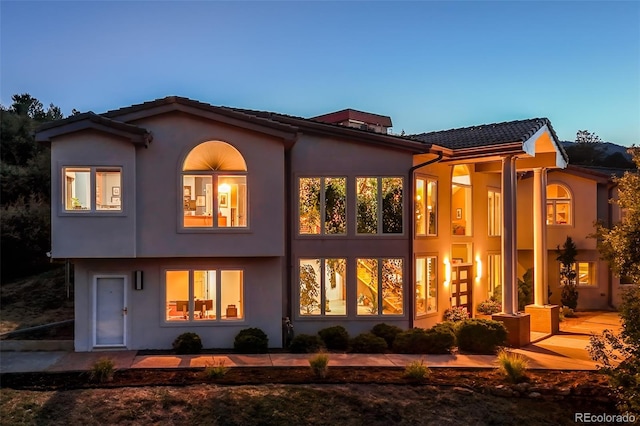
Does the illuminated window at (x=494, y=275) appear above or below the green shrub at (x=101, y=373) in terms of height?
above

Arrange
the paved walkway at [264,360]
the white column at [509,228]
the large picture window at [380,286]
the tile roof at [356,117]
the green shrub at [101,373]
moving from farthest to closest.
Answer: the tile roof at [356,117] → the large picture window at [380,286] → the white column at [509,228] → the paved walkway at [264,360] → the green shrub at [101,373]

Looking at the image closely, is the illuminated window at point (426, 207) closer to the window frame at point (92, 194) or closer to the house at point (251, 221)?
the house at point (251, 221)

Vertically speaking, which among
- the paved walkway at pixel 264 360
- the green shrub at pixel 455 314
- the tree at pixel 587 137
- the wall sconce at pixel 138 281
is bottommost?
the paved walkway at pixel 264 360

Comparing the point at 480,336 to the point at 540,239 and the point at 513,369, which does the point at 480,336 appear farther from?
the point at 540,239

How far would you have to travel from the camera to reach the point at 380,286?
50.9 feet

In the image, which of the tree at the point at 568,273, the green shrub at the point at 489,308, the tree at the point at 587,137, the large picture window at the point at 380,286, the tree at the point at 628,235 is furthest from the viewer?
the tree at the point at 587,137

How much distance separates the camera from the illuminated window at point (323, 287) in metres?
15.3

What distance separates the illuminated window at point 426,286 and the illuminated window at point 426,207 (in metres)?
0.92

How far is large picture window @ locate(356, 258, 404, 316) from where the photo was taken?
15.5 metres

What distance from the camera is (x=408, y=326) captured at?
51.0 feet

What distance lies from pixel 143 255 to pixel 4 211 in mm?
14372

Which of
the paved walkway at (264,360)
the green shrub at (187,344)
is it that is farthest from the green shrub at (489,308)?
the green shrub at (187,344)

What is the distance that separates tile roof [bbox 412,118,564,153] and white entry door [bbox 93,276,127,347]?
10244 millimetres

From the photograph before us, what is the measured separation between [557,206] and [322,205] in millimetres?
12507
